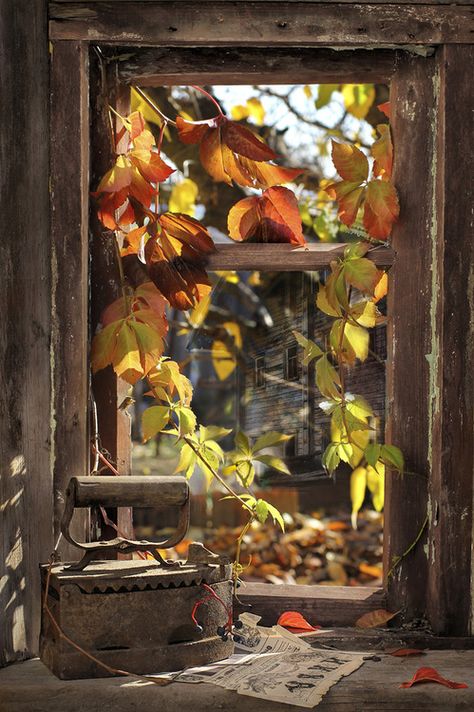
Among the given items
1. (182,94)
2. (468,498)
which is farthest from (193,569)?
(182,94)

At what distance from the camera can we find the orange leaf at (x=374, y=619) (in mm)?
1439

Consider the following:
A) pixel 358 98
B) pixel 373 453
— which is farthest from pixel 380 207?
pixel 358 98

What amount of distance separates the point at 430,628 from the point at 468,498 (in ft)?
0.70

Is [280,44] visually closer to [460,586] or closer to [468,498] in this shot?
[468,498]

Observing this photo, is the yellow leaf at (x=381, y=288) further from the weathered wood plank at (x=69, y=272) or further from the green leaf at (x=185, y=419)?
the weathered wood plank at (x=69, y=272)

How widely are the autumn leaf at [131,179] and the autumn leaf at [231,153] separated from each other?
0.07 meters

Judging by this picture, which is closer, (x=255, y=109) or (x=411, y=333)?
(x=411, y=333)

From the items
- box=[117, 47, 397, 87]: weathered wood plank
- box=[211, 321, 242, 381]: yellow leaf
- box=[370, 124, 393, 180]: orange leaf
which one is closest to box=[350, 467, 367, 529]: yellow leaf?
box=[211, 321, 242, 381]: yellow leaf

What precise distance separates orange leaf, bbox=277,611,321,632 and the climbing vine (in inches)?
4.1

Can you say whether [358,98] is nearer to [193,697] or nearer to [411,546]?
[411,546]

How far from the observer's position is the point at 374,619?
56.9 inches

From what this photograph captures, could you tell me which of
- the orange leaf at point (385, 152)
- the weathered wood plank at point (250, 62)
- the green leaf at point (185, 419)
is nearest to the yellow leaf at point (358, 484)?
the green leaf at point (185, 419)

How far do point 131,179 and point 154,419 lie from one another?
1.25 feet

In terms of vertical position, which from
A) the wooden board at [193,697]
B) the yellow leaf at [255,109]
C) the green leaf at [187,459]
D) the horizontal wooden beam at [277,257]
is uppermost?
the yellow leaf at [255,109]
